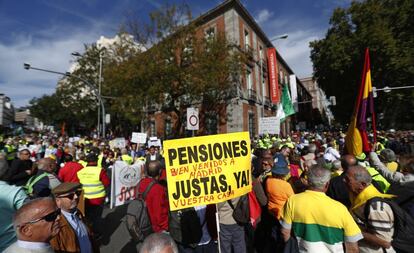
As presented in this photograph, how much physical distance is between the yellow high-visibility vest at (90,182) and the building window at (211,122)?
59.3 ft

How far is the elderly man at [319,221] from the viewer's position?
7.55 feet

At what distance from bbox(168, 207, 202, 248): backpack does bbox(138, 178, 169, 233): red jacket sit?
7.0 inches

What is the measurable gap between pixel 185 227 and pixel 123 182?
16.2 ft

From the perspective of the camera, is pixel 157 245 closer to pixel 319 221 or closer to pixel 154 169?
pixel 319 221

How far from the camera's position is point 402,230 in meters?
2.21

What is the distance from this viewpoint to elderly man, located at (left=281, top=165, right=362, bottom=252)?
90.7 inches

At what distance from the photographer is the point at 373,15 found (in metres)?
24.2

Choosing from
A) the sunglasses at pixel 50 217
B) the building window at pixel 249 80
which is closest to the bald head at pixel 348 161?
the sunglasses at pixel 50 217

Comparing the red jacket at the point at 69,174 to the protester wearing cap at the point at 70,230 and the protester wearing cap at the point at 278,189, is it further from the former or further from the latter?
the protester wearing cap at the point at 278,189

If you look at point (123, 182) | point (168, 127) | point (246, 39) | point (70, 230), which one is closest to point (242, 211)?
point (70, 230)

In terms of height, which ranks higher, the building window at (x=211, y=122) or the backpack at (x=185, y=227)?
the building window at (x=211, y=122)

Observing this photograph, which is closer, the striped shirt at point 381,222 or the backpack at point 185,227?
the striped shirt at point 381,222

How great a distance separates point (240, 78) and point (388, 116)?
17.7m

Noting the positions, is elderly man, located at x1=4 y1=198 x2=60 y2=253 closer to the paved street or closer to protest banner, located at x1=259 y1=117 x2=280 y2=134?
the paved street
